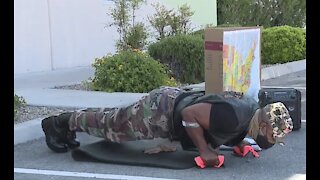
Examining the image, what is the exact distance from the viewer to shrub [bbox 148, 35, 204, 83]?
40.3 ft

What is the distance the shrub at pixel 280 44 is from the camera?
1616cm

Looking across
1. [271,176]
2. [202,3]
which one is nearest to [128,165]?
[271,176]

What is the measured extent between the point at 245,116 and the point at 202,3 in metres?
15.6

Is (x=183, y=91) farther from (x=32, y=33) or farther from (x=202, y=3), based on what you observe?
(x=202, y=3)

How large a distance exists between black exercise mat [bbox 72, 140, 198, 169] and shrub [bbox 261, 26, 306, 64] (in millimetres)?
9800

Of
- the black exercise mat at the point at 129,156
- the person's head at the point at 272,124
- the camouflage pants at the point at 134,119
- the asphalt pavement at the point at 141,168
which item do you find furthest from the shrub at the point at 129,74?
the person's head at the point at 272,124

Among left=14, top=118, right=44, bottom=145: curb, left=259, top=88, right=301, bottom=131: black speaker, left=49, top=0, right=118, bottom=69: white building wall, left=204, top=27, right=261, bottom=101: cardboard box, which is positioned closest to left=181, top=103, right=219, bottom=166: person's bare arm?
left=259, top=88, right=301, bottom=131: black speaker

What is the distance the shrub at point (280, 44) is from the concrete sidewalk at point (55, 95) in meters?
1.79

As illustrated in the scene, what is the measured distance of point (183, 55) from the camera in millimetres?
12305

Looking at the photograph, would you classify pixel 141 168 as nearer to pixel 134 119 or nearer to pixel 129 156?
pixel 129 156

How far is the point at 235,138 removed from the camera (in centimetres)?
Answer: 614

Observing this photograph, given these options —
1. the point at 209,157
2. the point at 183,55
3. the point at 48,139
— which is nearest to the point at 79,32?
the point at 183,55

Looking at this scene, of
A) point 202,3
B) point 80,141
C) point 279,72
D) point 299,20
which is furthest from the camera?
point 299,20

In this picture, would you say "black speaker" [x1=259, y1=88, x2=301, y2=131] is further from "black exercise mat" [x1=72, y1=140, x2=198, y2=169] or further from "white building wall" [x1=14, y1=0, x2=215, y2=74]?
"white building wall" [x1=14, y1=0, x2=215, y2=74]
